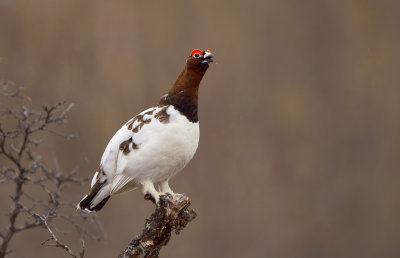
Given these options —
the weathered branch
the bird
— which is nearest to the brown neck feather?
the bird

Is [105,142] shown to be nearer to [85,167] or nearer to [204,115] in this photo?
[85,167]

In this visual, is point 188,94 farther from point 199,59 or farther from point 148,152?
point 148,152

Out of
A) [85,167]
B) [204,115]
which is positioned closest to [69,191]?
[85,167]

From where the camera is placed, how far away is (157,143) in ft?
7.16

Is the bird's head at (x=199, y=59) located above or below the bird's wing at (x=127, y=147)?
above

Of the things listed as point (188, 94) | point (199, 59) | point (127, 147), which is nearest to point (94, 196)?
point (127, 147)

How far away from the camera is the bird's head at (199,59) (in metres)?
2.21

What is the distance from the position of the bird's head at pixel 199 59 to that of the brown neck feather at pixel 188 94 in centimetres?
1

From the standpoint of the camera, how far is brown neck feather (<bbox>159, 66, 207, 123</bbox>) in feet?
7.28

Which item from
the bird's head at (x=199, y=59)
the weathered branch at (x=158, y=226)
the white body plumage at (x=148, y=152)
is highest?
the bird's head at (x=199, y=59)

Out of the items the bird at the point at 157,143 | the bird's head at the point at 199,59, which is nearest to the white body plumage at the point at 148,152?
the bird at the point at 157,143

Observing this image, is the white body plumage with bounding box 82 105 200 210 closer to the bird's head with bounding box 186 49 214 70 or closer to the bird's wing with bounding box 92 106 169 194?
the bird's wing with bounding box 92 106 169 194

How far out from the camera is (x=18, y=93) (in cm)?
217

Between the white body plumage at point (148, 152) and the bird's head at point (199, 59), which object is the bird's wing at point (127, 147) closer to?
the white body plumage at point (148, 152)
